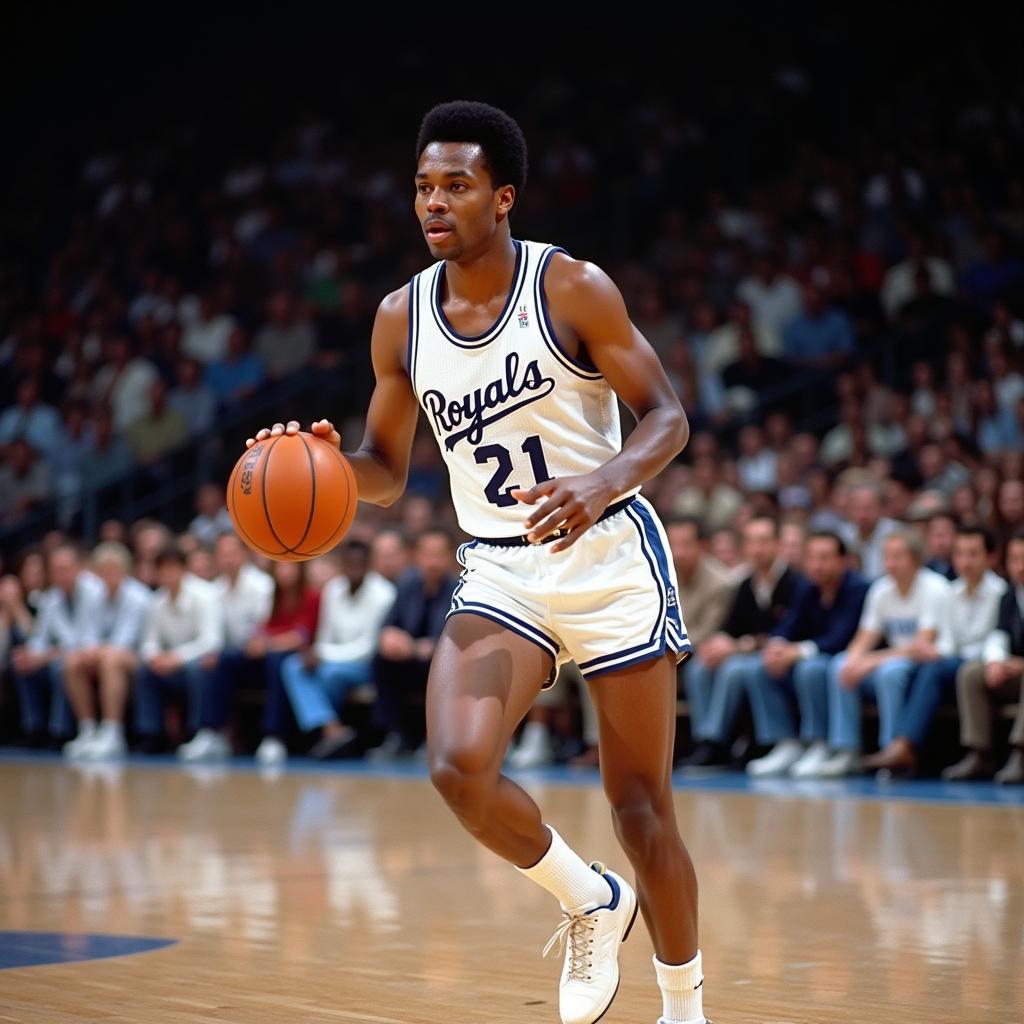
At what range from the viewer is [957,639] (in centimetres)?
859

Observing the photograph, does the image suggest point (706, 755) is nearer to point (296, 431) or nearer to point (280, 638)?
point (280, 638)

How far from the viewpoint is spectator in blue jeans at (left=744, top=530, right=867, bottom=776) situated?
893 cm

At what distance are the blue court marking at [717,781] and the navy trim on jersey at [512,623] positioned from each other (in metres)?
4.58

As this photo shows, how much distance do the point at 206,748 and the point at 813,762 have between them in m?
3.93

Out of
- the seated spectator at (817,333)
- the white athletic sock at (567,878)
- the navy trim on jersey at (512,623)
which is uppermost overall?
the seated spectator at (817,333)

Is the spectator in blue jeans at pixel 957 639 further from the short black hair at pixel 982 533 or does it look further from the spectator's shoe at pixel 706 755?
the spectator's shoe at pixel 706 755

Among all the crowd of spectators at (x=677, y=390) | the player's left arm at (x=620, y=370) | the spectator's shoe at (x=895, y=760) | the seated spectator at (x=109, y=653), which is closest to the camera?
the player's left arm at (x=620, y=370)

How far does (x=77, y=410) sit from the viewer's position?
1417 centimetres

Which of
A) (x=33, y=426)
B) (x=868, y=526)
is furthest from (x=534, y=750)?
(x=33, y=426)

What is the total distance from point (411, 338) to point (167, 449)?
410 inches

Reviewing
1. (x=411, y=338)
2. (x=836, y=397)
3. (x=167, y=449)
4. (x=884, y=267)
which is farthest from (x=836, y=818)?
(x=167, y=449)

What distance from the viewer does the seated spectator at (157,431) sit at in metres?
13.7

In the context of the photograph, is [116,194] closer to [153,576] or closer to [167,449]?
[167,449]

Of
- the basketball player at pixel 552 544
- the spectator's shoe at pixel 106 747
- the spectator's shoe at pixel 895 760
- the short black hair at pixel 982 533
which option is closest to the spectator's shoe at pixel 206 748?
the spectator's shoe at pixel 106 747
